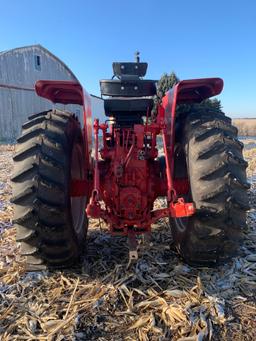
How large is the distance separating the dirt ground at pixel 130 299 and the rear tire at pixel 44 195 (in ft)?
0.94

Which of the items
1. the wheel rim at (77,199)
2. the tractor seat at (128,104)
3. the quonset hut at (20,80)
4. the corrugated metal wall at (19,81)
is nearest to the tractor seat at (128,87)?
the tractor seat at (128,104)

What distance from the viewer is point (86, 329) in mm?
2699

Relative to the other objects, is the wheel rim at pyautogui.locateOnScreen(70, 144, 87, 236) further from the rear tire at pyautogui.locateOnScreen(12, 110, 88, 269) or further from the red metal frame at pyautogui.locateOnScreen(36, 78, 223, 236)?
the rear tire at pyautogui.locateOnScreen(12, 110, 88, 269)

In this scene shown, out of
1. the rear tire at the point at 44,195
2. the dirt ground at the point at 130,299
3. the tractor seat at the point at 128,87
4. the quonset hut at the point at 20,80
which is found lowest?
the dirt ground at the point at 130,299

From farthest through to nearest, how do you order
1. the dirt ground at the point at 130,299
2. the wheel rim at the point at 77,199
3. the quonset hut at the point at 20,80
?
the quonset hut at the point at 20,80
the wheel rim at the point at 77,199
the dirt ground at the point at 130,299

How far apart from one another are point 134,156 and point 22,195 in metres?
1.11

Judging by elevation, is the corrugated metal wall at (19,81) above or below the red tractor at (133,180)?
above

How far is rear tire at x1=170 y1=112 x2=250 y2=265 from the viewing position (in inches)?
122

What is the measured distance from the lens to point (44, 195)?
3.12 meters

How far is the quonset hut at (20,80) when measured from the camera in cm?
2395

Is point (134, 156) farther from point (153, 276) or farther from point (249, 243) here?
point (249, 243)

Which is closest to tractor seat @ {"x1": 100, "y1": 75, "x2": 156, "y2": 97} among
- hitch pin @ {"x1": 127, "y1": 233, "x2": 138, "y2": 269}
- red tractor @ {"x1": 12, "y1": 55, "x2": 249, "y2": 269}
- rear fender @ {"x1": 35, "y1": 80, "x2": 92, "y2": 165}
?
red tractor @ {"x1": 12, "y1": 55, "x2": 249, "y2": 269}

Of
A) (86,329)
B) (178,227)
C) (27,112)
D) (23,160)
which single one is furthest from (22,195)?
(27,112)

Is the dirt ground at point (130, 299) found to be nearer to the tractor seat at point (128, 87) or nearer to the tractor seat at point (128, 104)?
the tractor seat at point (128, 104)
